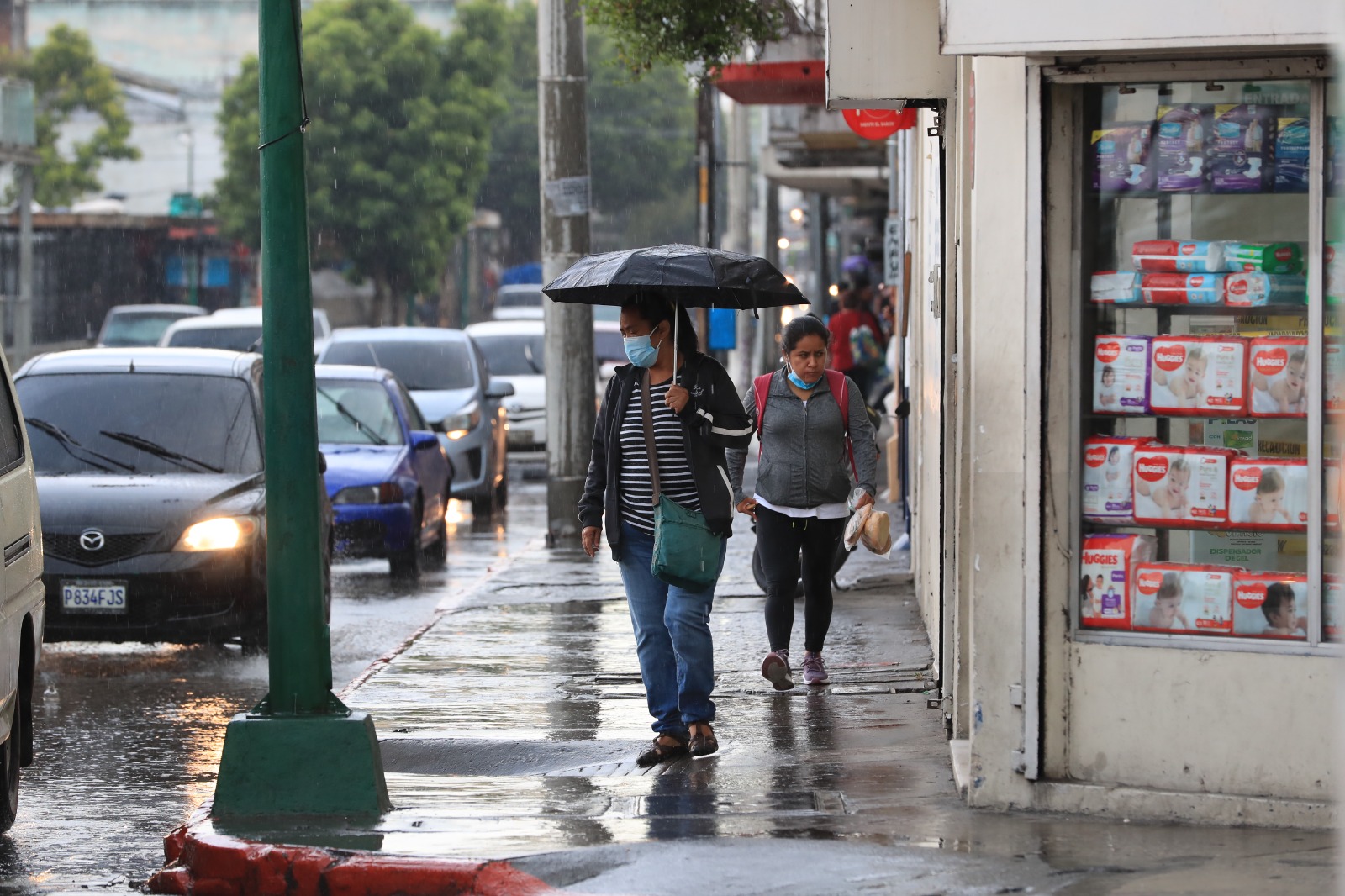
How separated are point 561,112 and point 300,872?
9806 mm

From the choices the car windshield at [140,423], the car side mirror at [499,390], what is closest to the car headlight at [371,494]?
the car windshield at [140,423]

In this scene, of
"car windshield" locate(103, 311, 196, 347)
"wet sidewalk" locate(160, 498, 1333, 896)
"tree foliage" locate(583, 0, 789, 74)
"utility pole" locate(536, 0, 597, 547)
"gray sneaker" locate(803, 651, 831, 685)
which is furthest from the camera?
"car windshield" locate(103, 311, 196, 347)

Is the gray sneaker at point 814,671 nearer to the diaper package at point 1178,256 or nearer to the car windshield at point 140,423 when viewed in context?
the diaper package at point 1178,256

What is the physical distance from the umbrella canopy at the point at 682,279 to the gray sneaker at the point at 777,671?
1.69 meters

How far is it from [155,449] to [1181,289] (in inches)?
245

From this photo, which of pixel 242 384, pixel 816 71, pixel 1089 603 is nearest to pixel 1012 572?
pixel 1089 603

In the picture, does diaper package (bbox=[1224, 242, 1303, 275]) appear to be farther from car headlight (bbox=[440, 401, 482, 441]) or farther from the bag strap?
car headlight (bbox=[440, 401, 482, 441])

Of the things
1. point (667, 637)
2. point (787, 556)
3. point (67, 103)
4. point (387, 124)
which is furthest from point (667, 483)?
point (67, 103)

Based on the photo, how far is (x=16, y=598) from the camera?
6176mm

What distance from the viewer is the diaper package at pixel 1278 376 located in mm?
5867

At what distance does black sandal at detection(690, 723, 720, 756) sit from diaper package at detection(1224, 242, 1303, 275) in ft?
8.63

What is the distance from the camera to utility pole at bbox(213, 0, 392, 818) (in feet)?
19.7

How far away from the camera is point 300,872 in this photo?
5.49 meters

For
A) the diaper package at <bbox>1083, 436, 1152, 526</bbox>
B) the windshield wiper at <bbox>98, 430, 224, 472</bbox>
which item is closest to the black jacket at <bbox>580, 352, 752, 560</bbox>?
the diaper package at <bbox>1083, 436, 1152, 526</bbox>
